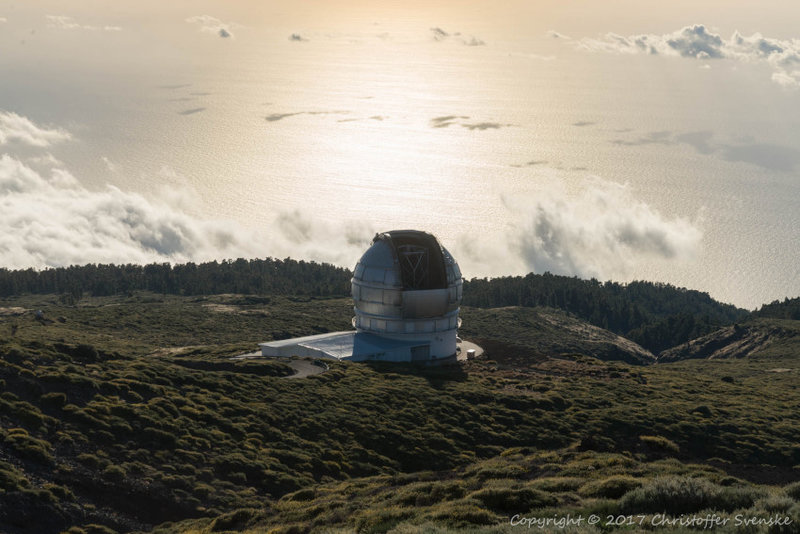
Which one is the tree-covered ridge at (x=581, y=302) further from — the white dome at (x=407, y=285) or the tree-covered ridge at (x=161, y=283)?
the white dome at (x=407, y=285)

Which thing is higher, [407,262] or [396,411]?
[407,262]

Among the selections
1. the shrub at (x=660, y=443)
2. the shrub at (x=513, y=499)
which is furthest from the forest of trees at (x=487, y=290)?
the shrub at (x=513, y=499)

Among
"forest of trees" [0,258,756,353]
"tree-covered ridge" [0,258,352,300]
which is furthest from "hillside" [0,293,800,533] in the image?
"tree-covered ridge" [0,258,352,300]

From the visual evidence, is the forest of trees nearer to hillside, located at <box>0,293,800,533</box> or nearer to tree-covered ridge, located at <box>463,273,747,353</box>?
tree-covered ridge, located at <box>463,273,747,353</box>

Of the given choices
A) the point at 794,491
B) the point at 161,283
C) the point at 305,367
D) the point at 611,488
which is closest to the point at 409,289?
the point at 305,367

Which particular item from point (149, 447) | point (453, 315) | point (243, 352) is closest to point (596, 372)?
point (453, 315)

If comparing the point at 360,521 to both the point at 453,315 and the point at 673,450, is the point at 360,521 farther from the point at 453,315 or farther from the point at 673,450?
the point at 453,315

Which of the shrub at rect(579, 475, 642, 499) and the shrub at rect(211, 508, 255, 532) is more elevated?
the shrub at rect(579, 475, 642, 499)

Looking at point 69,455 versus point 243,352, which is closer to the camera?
point 69,455
